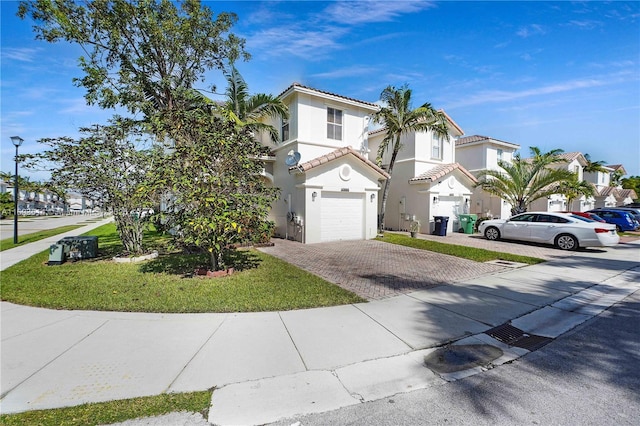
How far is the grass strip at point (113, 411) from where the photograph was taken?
2.61 m

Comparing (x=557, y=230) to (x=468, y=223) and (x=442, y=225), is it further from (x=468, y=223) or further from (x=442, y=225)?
(x=468, y=223)

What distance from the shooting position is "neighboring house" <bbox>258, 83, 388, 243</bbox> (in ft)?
44.4

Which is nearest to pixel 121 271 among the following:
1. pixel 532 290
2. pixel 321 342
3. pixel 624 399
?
pixel 321 342

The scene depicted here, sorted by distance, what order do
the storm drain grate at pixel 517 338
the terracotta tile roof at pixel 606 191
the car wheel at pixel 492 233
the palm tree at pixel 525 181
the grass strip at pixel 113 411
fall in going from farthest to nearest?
the terracotta tile roof at pixel 606 191 → the palm tree at pixel 525 181 → the car wheel at pixel 492 233 → the storm drain grate at pixel 517 338 → the grass strip at pixel 113 411

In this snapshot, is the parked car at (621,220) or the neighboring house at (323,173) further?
the parked car at (621,220)

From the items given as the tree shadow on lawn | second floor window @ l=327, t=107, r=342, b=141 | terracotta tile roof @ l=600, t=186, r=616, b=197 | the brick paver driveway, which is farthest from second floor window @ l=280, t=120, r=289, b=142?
terracotta tile roof @ l=600, t=186, r=616, b=197

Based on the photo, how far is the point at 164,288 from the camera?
6387mm

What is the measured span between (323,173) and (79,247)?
939 centimetres

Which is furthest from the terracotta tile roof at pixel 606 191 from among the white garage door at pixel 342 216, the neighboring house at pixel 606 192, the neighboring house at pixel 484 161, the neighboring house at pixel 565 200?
the white garage door at pixel 342 216

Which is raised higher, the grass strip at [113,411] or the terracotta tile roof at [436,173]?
the terracotta tile roof at [436,173]

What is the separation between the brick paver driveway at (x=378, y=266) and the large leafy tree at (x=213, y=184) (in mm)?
2541

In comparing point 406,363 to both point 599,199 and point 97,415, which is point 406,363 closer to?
point 97,415

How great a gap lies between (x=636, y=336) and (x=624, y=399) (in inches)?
87.2

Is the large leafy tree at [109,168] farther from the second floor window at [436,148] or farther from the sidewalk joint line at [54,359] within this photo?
the second floor window at [436,148]
